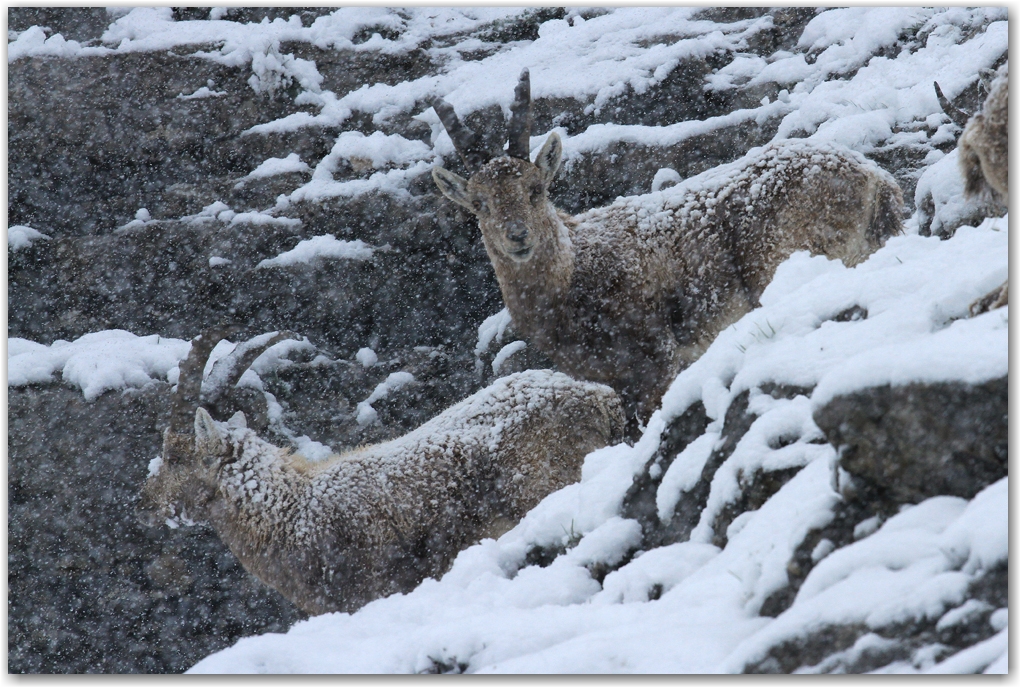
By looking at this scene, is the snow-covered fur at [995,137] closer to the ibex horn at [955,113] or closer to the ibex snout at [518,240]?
the ibex snout at [518,240]

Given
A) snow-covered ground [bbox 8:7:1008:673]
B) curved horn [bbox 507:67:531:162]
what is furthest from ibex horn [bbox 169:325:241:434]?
snow-covered ground [bbox 8:7:1008:673]

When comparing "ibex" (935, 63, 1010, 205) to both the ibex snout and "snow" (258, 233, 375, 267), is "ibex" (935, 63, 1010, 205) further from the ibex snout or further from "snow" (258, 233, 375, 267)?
"snow" (258, 233, 375, 267)

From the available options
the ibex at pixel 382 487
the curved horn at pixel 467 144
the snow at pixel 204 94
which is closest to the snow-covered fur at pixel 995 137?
the ibex at pixel 382 487

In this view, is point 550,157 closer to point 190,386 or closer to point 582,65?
point 190,386

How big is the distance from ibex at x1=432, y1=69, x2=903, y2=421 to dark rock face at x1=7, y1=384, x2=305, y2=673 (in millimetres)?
3308

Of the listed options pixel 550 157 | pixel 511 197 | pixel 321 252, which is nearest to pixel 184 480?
pixel 511 197

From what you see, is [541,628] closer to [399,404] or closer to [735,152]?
[399,404]

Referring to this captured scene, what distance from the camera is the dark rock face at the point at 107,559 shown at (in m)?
7.18

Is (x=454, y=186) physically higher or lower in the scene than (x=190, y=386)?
higher

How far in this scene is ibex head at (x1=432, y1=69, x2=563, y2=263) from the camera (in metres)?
5.73

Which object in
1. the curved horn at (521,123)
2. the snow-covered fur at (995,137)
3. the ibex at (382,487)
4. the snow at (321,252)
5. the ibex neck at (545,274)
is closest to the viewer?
the snow-covered fur at (995,137)

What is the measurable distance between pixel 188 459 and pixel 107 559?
2168 mm

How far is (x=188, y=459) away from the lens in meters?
5.84

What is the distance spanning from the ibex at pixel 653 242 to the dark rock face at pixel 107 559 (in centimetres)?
331
